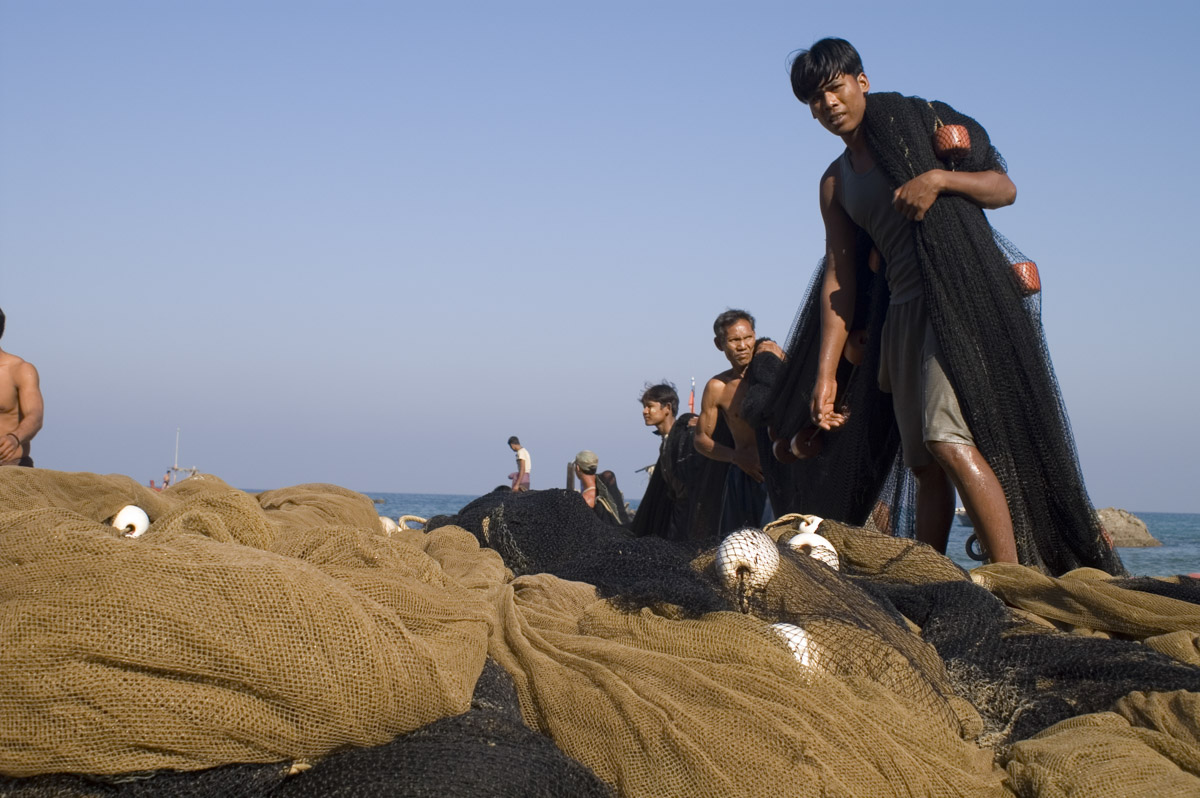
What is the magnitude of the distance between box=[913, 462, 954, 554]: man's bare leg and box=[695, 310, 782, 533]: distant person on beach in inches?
103

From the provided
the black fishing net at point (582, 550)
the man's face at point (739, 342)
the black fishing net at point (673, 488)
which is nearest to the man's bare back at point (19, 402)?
the black fishing net at point (582, 550)

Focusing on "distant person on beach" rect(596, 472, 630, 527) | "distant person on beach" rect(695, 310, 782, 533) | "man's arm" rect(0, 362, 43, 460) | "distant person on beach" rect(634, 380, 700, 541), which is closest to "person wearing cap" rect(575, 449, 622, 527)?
"distant person on beach" rect(596, 472, 630, 527)

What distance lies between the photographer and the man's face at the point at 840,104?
15.2ft

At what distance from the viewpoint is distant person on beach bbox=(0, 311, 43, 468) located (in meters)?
6.66

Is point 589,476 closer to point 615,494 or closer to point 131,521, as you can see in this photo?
point 615,494

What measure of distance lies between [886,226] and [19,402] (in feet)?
17.9

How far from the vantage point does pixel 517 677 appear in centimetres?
237

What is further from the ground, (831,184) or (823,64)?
(823,64)

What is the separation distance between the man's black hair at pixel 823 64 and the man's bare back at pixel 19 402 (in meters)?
5.13

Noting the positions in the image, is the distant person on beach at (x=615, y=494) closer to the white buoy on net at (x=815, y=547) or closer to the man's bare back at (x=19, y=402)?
the man's bare back at (x=19, y=402)

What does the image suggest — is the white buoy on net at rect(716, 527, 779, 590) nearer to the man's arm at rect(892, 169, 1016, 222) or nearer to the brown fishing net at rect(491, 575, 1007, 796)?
the brown fishing net at rect(491, 575, 1007, 796)

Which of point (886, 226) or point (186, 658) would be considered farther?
point (886, 226)

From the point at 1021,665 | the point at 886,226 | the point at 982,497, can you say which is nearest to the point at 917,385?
the point at 982,497

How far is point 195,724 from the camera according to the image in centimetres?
180
